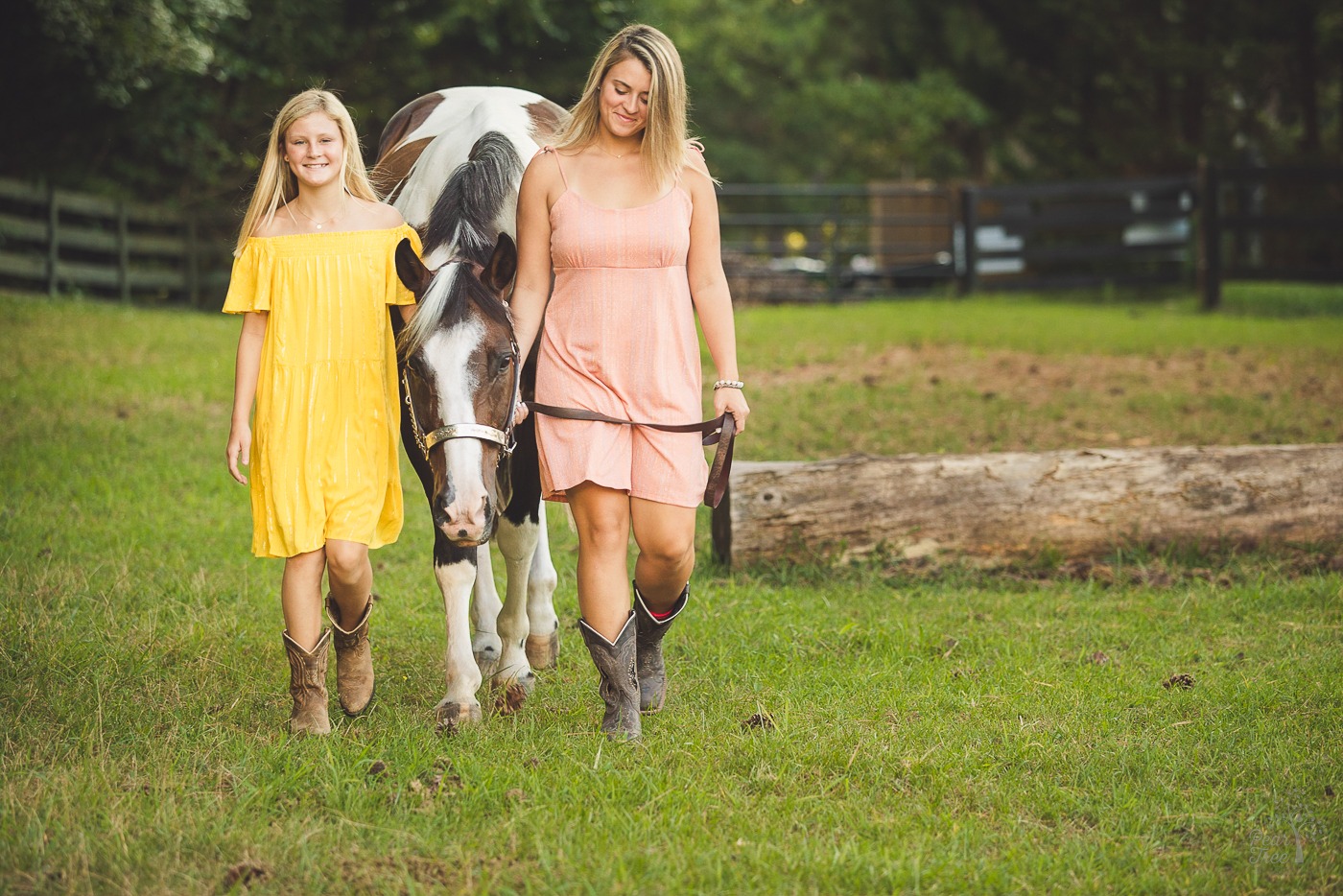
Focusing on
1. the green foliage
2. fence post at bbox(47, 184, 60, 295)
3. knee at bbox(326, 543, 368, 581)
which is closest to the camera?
knee at bbox(326, 543, 368, 581)

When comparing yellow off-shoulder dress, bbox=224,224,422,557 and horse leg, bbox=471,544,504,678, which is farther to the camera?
horse leg, bbox=471,544,504,678

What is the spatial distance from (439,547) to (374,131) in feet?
54.0

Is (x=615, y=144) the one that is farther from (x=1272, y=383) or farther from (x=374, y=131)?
(x=374, y=131)

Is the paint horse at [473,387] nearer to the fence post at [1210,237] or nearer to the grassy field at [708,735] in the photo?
the grassy field at [708,735]

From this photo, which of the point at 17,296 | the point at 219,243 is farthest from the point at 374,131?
the point at 17,296

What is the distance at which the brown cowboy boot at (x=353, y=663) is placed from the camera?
3740 millimetres

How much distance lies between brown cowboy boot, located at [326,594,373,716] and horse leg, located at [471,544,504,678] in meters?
0.65

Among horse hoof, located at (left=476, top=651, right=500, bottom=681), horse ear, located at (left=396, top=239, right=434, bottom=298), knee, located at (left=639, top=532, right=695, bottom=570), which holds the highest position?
horse ear, located at (left=396, top=239, right=434, bottom=298)

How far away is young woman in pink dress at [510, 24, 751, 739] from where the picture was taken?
3518 mm

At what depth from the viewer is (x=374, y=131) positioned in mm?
19188

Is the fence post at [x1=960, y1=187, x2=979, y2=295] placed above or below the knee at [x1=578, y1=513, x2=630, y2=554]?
above

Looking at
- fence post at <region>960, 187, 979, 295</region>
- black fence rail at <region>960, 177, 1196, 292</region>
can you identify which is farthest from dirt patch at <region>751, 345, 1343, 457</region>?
black fence rail at <region>960, 177, 1196, 292</region>

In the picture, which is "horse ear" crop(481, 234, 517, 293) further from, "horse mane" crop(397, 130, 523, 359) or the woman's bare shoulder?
the woman's bare shoulder

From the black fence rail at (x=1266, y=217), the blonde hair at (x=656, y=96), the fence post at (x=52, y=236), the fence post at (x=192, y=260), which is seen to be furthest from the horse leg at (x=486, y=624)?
the fence post at (x=192, y=260)
